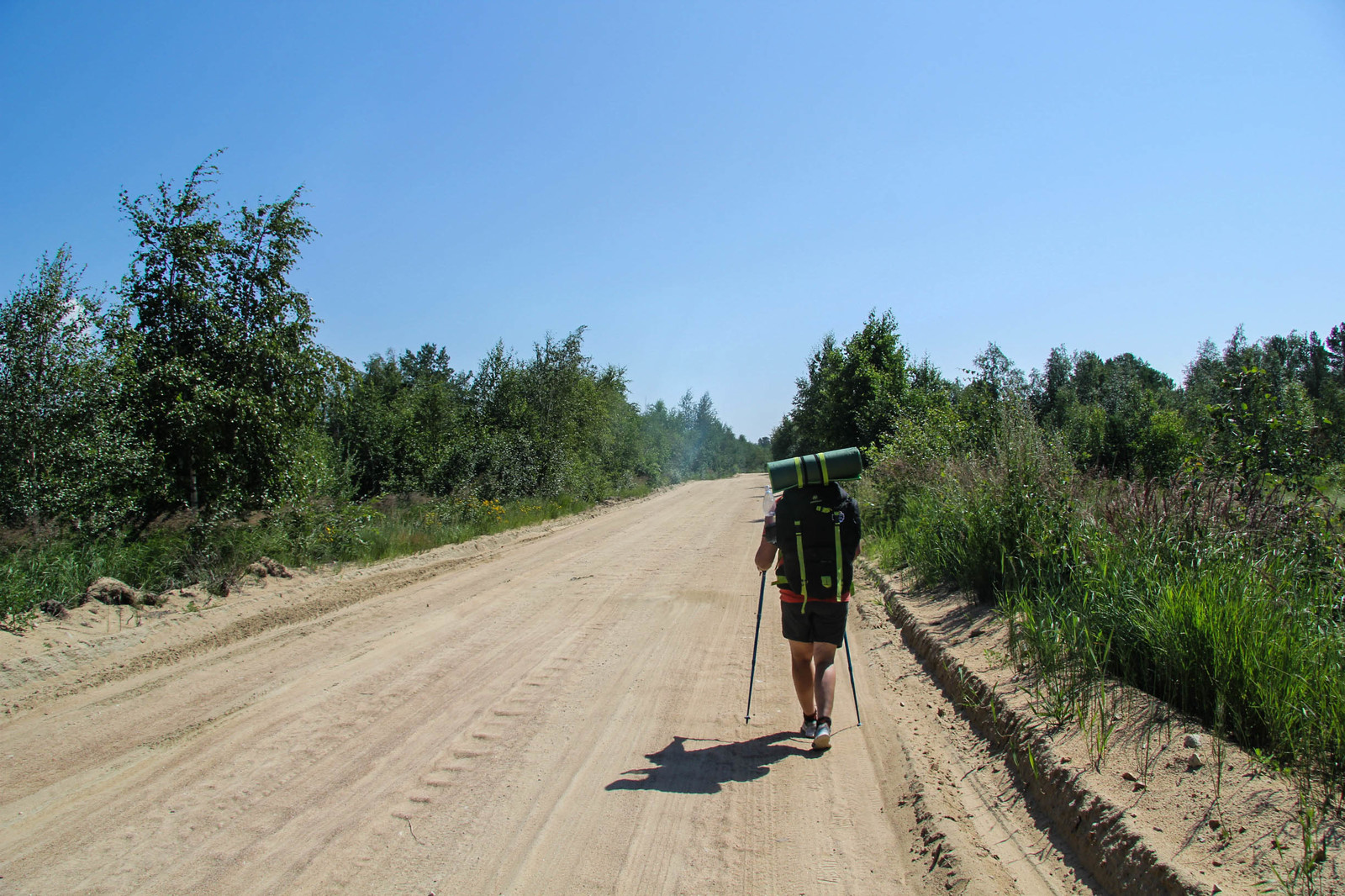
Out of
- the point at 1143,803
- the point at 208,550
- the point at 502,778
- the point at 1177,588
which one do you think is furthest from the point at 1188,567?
the point at 208,550

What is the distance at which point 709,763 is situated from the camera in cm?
435

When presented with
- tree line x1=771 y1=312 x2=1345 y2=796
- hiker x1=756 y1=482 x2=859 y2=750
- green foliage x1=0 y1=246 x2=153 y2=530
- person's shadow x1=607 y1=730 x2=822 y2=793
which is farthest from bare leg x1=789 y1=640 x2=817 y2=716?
green foliage x1=0 y1=246 x2=153 y2=530

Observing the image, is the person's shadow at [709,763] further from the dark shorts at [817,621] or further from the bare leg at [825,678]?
the dark shorts at [817,621]

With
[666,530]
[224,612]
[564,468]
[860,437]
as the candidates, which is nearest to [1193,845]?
[224,612]

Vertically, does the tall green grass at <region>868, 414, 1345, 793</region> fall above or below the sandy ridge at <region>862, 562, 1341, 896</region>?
above

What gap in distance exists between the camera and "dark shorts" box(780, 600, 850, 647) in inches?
180

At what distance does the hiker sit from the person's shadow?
24 cm

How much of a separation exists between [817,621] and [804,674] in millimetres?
402

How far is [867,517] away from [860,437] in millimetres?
5897

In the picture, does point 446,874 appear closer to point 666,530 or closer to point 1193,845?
point 1193,845

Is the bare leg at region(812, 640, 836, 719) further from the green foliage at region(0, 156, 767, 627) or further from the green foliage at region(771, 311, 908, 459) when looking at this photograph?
the green foliage at region(771, 311, 908, 459)

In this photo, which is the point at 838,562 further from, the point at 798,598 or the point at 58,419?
the point at 58,419

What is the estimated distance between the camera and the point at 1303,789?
9.64ft

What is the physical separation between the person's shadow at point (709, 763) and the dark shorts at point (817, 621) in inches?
28.2
